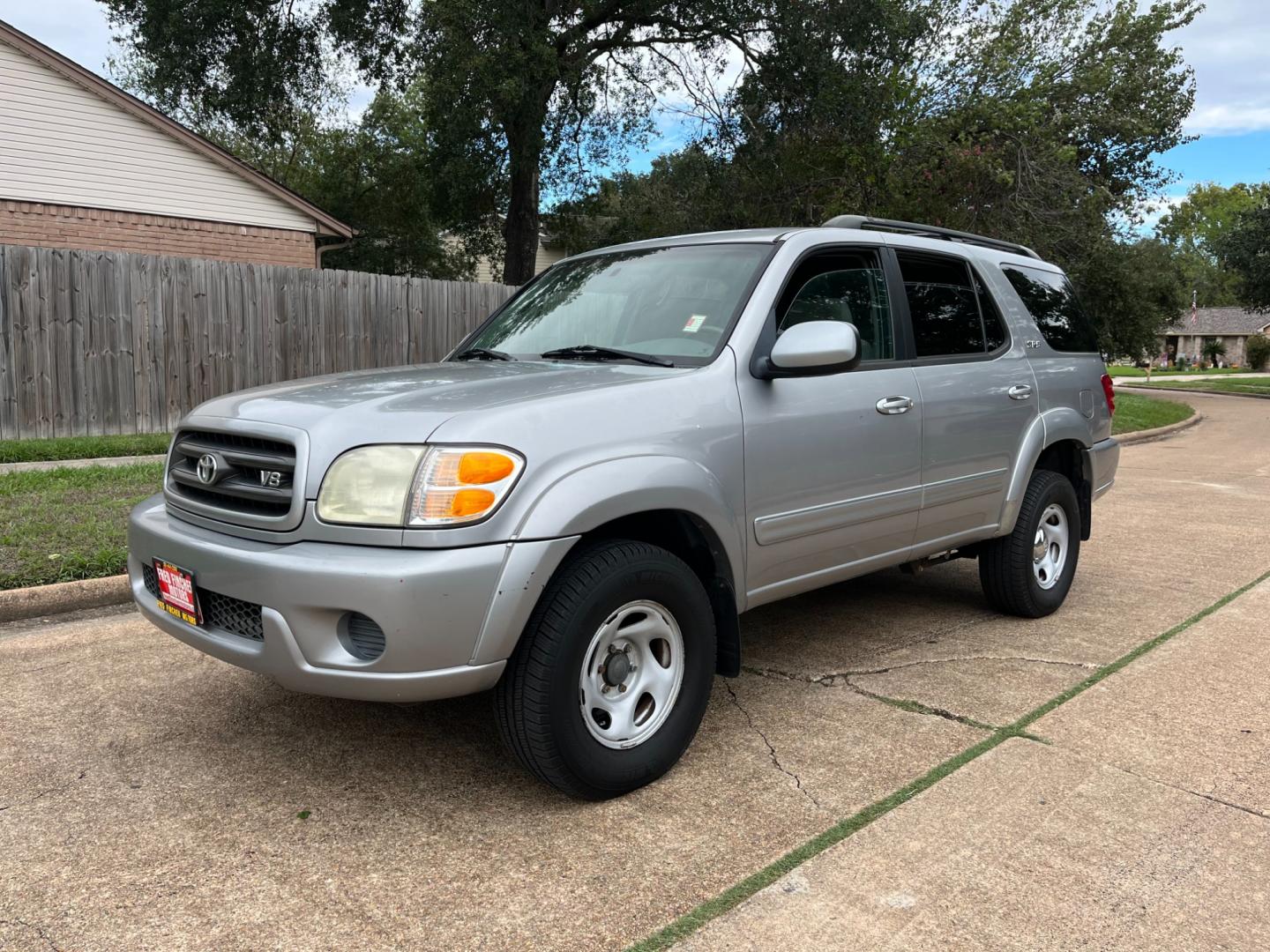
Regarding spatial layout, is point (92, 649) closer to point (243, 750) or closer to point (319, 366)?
point (243, 750)

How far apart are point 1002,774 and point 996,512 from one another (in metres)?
1.76

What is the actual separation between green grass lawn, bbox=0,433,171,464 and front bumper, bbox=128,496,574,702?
767cm

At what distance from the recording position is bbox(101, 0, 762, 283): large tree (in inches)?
590

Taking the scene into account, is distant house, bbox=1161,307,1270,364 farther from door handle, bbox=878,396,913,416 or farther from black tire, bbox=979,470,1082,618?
door handle, bbox=878,396,913,416

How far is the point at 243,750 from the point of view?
3.54m

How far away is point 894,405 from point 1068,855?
1.86 metres

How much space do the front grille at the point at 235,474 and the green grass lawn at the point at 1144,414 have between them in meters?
15.4

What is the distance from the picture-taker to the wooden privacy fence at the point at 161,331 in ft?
34.8

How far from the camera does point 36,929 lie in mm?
2475

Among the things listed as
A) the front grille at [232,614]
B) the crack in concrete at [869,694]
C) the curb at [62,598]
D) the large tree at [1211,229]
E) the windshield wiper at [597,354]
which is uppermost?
the large tree at [1211,229]

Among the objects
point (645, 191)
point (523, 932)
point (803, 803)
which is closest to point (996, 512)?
point (803, 803)

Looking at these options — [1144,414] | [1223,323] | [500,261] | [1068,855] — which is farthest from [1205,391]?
[1223,323]

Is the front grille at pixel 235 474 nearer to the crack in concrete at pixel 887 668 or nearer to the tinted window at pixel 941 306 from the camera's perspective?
the crack in concrete at pixel 887 668

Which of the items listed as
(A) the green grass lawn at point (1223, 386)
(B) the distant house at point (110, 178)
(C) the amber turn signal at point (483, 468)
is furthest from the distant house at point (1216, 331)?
(C) the amber turn signal at point (483, 468)
